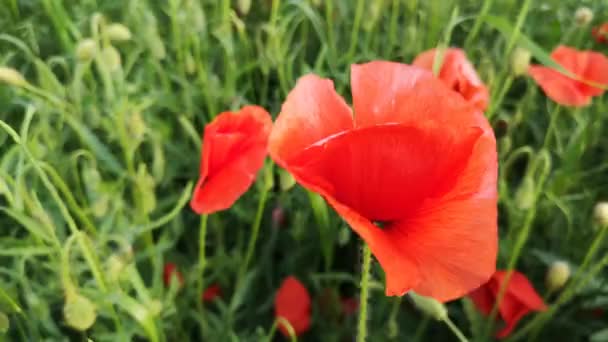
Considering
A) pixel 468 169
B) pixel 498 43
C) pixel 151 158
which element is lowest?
pixel 151 158

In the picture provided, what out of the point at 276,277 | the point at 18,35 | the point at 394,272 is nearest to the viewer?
the point at 394,272

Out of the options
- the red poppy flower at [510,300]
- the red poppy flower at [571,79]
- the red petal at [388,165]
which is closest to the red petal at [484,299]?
the red poppy flower at [510,300]

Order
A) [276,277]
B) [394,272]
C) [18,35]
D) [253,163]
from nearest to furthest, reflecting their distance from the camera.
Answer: [394,272] < [253,163] < [276,277] < [18,35]

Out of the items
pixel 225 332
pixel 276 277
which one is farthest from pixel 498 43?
pixel 225 332

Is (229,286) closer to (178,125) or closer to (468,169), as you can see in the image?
(178,125)

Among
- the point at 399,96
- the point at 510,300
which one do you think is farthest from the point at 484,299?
the point at 399,96

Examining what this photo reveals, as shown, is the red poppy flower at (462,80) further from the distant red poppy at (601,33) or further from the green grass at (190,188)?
the distant red poppy at (601,33)

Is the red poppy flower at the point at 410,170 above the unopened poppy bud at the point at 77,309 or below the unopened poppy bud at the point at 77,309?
above

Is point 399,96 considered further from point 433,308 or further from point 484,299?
point 484,299
